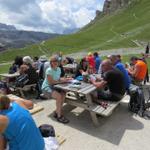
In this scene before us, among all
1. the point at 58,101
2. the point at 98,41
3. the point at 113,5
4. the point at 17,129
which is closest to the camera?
the point at 17,129

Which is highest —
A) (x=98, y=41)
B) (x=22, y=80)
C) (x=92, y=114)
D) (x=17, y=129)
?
(x=17, y=129)

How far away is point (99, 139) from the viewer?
5.73m

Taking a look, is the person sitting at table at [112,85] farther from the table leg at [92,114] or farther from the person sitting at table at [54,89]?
the person sitting at table at [54,89]

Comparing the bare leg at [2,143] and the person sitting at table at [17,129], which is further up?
the person sitting at table at [17,129]

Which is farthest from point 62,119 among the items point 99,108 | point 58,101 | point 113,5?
point 113,5

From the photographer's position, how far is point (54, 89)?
22.5 ft

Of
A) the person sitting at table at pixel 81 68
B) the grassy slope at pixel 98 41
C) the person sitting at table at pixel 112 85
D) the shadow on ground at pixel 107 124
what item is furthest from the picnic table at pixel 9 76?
the grassy slope at pixel 98 41

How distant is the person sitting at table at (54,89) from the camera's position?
661 cm

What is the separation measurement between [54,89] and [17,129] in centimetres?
341

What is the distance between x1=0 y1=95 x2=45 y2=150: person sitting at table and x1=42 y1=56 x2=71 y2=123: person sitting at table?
9.57ft

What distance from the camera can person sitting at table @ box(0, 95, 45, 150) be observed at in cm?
345

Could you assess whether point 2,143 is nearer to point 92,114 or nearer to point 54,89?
point 92,114

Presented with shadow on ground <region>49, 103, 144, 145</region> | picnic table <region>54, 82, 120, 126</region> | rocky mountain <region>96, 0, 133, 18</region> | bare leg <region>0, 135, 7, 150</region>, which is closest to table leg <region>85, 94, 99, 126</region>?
picnic table <region>54, 82, 120, 126</region>

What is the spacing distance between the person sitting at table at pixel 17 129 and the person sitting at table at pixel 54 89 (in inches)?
115
